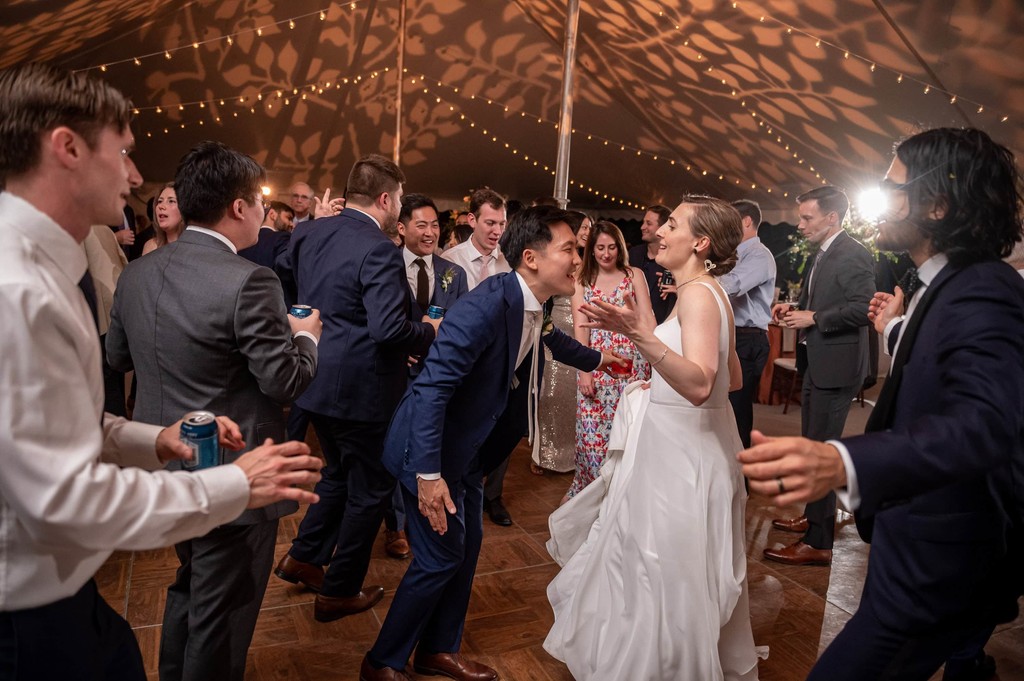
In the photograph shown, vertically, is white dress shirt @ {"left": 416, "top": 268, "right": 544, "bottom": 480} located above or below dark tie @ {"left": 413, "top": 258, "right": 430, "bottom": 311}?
above

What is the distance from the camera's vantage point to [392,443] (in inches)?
84.4

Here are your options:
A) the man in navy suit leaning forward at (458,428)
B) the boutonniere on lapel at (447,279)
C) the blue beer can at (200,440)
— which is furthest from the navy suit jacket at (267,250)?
the blue beer can at (200,440)

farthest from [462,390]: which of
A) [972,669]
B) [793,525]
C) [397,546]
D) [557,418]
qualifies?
[557,418]

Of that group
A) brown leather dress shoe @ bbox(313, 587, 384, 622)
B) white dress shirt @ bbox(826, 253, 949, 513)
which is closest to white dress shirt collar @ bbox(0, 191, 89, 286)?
white dress shirt @ bbox(826, 253, 949, 513)

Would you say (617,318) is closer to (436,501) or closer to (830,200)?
(436,501)

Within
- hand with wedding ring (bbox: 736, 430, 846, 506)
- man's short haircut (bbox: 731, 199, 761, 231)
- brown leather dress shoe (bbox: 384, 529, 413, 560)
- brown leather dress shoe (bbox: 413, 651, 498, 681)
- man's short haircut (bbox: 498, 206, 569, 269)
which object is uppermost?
man's short haircut (bbox: 731, 199, 761, 231)

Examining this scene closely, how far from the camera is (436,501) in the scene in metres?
1.97

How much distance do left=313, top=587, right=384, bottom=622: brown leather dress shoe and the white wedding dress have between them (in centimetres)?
80

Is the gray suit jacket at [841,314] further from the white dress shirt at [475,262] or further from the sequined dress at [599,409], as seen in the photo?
the white dress shirt at [475,262]

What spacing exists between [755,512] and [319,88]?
828cm

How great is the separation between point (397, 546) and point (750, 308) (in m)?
2.37

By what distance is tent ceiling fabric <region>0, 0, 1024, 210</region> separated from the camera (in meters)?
5.01

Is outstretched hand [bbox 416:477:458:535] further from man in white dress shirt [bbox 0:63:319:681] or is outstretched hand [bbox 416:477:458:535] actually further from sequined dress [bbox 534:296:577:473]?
sequined dress [bbox 534:296:577:473]

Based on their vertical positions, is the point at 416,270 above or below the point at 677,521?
above
